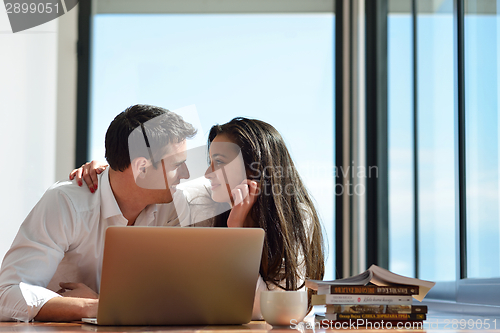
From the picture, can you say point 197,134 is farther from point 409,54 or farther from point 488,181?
point 409,54

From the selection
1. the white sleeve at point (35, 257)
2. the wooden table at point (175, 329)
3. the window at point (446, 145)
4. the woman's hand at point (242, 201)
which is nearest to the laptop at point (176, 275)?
the wooden table at point (175, 329)

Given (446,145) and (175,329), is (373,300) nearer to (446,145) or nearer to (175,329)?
(175,329)

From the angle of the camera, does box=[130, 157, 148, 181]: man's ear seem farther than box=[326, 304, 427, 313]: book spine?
Yes

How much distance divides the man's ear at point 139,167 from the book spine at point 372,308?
2.98ft

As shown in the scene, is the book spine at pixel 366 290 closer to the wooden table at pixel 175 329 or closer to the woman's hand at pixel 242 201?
the wooden table at pixel 175 329

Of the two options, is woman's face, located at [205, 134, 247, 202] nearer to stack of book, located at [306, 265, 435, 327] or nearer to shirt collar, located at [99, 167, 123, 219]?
shirt collar, located at [99, 167, 123, 219]

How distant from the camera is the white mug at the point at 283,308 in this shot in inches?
46.1

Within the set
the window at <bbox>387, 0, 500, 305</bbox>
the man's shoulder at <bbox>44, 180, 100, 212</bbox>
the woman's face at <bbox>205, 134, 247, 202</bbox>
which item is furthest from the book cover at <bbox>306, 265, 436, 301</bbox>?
the man's shoulder at <bbox>44, 180, 100, 212</bbox>

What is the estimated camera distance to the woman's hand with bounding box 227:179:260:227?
1.78m

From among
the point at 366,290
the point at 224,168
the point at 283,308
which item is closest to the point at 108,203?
the point at 224,168

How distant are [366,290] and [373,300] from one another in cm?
3

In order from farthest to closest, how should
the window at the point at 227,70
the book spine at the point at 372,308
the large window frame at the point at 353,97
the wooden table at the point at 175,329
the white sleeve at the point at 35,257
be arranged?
the window at the point at 227,70
the large window frame at the point at 353,97
the white sleeve at the point at 35,257
the book spine at the point at 372,308
the wooden table at the point at 175,329

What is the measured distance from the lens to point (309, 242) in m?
1.76

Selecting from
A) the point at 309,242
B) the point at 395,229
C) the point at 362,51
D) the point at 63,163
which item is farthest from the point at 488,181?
the point at 63,163
